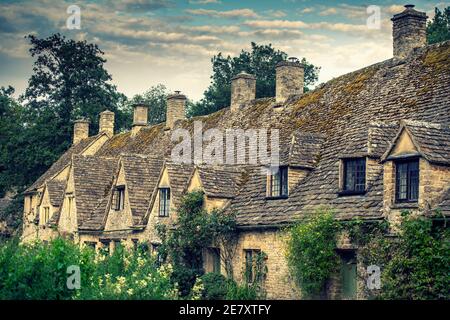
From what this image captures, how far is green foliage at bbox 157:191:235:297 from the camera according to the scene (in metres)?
30.0

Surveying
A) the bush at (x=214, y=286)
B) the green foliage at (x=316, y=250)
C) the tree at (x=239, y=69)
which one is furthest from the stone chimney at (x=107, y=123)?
the green foliage at (x=316, y=250)

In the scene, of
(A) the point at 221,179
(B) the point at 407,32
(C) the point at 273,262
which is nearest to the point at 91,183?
(A) the point at 221,179

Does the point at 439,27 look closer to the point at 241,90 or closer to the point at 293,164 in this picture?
the point at 241,90

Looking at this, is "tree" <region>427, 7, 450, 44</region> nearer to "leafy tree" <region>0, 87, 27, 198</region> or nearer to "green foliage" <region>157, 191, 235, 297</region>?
"green foliage" <region>157, 191, 235, 297</region>

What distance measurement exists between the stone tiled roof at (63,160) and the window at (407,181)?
3475cm

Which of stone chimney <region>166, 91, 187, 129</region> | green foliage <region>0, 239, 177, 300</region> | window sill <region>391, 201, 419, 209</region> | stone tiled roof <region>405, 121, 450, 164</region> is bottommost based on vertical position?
green foliage <region>0, 239, 177, 300</region>

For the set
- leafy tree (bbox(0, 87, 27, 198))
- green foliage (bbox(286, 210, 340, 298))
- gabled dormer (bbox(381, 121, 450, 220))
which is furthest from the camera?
leafy tree (bbox(0, 87, 27, 198))

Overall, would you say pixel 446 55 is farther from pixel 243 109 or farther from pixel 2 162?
pixel 2 162

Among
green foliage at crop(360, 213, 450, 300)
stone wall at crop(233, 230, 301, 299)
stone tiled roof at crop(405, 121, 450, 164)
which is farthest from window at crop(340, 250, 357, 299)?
stone tiled roof at crop(405, 121, 450, 164)

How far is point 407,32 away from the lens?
101 feet

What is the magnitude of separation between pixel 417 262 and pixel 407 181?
2528 millimetres

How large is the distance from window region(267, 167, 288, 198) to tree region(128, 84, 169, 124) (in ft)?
188

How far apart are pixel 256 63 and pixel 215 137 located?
28.3m
